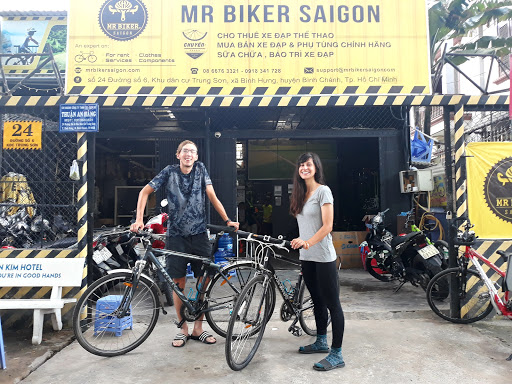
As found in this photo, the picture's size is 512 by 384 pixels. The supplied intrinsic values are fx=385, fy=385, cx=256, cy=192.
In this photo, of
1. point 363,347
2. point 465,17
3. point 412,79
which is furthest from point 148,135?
point 465,17

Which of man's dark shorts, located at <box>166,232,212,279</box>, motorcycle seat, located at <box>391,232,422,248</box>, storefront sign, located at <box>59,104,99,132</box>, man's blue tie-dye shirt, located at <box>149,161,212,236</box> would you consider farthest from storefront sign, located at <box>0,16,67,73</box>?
motorcycle seat, located at <box>391,232,422,248</box>

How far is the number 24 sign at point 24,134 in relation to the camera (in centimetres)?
439

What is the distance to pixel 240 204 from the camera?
11.5m

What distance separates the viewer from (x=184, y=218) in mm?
3789

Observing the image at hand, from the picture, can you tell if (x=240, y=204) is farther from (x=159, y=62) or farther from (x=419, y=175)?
(x=159, y=62)

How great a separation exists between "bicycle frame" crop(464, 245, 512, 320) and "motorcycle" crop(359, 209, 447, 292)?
99cm

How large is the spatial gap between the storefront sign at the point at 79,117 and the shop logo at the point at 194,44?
4.06ft

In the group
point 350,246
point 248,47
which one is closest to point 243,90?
point 248,47

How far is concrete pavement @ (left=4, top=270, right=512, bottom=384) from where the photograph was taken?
3102 mm

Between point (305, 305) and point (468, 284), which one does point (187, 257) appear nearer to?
point (305, 305)

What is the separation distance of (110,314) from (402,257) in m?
4.35

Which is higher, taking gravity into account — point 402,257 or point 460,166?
point 460,166

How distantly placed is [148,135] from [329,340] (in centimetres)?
570

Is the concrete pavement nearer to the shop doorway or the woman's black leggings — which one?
the woman's black leggings
